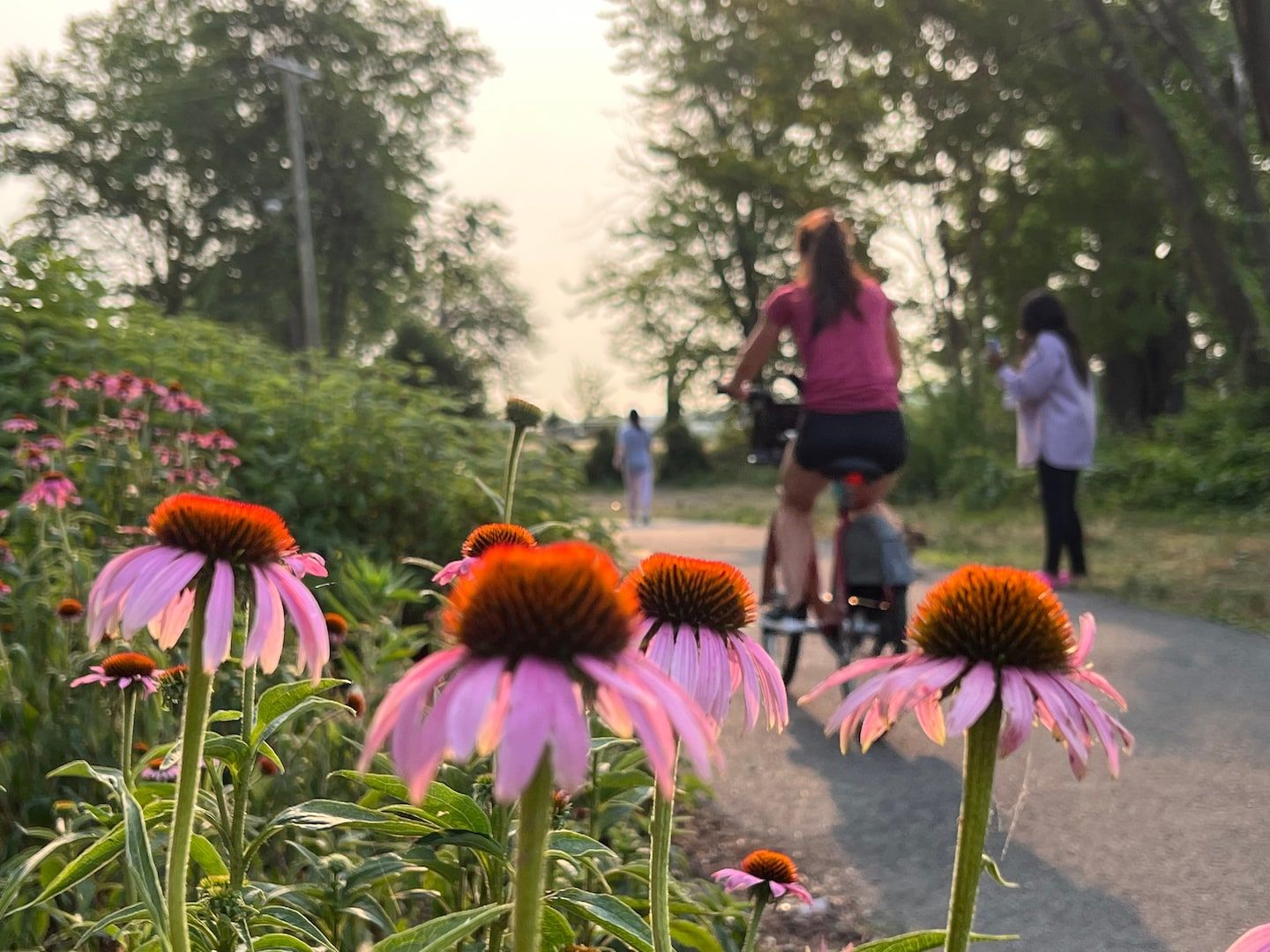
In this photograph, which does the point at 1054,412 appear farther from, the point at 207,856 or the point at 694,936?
the point at 207,856

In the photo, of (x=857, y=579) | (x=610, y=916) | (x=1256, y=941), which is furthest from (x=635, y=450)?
(x=1256, y=941)

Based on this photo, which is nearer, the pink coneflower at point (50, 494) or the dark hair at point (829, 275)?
the pink coneflower at point (50, 494)

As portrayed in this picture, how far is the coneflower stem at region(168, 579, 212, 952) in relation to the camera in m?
0.95

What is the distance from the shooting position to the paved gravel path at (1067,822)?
Result: 2.32 meters

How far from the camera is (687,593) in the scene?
1.16 metres

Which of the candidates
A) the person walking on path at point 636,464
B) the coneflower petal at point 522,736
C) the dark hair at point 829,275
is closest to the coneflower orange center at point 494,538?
the coneflower petal at point 522,736

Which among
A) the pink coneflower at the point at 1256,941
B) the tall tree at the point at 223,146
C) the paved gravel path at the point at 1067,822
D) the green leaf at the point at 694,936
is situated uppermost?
the tall tree at the point at 223,146

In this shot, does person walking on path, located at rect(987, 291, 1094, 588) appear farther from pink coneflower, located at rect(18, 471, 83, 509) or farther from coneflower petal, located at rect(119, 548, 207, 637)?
coneflower petal, located at rect(119, 548, 207, 637)

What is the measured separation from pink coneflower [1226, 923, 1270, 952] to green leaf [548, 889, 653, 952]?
1.73ft

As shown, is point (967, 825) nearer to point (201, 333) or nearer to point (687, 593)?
point (687, 593)

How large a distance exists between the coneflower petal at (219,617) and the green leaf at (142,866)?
6.3 inches

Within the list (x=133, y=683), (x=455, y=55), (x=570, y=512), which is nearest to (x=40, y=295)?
(x=570, y=512)

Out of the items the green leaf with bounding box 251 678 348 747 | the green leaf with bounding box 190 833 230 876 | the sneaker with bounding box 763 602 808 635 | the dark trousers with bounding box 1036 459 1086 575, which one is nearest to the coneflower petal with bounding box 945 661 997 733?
the green leaf with bounding box 251 678 348 747

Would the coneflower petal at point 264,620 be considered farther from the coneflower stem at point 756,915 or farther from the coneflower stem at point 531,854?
the coneflower stem at point 756,915
